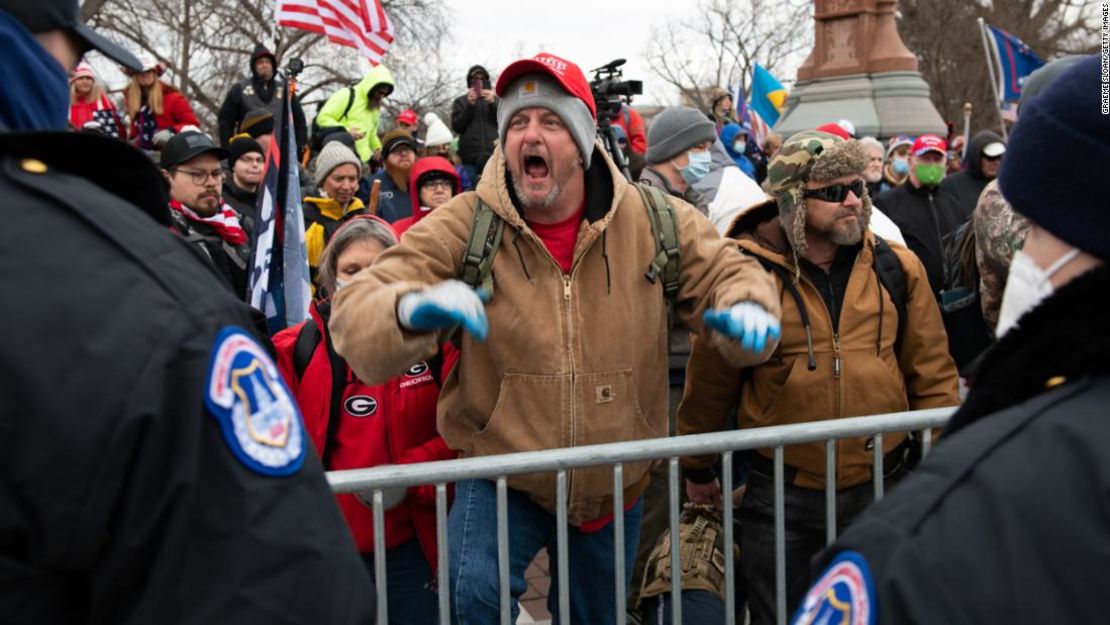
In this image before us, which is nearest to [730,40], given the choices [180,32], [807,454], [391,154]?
[180,32]

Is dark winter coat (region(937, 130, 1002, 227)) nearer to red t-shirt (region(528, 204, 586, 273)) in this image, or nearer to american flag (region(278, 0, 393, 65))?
american flag (region(278, 0, 393, 65))

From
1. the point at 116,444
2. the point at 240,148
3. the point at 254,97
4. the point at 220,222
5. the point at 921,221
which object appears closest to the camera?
the point at 116,444

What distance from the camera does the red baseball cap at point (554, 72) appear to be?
3545 millimetres

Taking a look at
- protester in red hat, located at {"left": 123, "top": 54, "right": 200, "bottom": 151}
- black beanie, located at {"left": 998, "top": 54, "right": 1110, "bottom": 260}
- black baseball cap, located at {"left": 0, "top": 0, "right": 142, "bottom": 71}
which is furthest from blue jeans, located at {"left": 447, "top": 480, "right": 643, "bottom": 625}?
protester in red hat, located at {"left": 123, "top": 54, "right": 200, "bottom": 151}

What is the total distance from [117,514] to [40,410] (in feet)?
0.48

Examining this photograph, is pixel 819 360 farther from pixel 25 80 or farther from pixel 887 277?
pixel 25 80

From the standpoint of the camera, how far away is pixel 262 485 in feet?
4.37

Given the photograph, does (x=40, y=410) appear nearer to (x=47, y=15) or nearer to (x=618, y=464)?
(x=47, y=15)

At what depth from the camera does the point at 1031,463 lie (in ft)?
4.17

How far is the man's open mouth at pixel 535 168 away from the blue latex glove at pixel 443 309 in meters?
0.70

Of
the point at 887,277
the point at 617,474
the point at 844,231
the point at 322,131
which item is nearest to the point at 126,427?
the point at 617,474

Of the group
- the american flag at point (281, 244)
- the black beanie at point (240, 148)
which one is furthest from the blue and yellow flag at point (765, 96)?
the american flag at point (281, 244)

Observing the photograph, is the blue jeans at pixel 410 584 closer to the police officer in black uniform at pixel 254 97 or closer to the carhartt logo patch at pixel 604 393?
the carhartt logo patch at pixel 604 393

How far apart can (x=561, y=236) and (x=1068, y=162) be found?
2.18 metres
